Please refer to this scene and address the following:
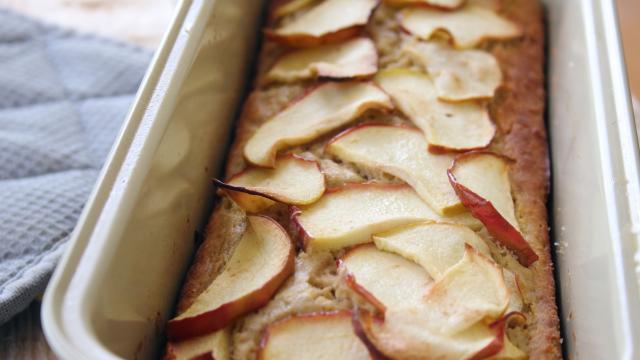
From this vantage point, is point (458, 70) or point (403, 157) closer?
point (403, 157)

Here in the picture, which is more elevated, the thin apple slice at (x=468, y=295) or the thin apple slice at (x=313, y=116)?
the thin apple slice at (x=468, y=295)

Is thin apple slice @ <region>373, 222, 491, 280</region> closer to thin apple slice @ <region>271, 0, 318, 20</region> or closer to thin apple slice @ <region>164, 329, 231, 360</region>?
thin apple slice @ <region>164, 329, 231, 360</region>

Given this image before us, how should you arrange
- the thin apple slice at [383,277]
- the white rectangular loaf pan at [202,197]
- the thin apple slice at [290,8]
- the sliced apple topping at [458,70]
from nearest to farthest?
1. the white rectangular loaf pan at [202,197]
2. the thin apple slice at [383,277]
3. the sliced apple topping at [458,70]
4. the thin apple slice at [290,8]

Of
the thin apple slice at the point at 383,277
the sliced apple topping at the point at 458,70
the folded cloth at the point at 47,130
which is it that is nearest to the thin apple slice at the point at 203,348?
the thin apple slice at the point at 383,277

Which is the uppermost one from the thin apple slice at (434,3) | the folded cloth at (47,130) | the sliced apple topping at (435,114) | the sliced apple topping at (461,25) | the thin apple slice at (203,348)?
the thin apple slice at (434,3)

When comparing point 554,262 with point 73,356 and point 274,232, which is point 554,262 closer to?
point 274,232

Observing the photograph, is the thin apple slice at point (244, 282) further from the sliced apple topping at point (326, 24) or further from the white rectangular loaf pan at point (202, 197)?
the sliced apple topping at point (326, 24)

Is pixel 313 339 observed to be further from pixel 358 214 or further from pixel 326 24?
pixel 326 24

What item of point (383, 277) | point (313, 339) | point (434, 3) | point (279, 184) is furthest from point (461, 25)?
point (313, 339)

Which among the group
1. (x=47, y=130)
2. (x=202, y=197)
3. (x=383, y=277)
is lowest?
(x=47, y=130)
